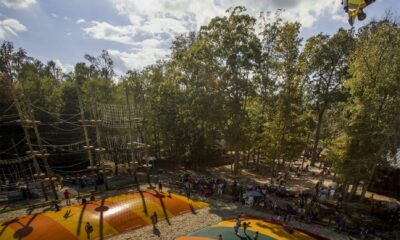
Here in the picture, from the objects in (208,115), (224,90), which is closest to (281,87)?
(224,90)

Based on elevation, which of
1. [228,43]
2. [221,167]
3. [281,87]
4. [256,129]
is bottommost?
[221,167]

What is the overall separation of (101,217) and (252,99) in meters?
21.6

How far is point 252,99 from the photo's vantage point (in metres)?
33.6

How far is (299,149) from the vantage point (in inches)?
1210

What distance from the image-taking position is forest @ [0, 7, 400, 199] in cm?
2231

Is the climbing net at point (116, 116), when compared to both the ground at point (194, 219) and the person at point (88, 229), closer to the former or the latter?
the ground at point (194, 219)

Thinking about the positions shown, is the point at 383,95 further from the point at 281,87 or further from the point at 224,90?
the point at 224,90

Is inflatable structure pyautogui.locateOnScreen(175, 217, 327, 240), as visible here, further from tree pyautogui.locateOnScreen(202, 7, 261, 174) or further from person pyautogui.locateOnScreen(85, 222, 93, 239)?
tree pyautogui.locateOnScreen(202, 7, 261, 174)

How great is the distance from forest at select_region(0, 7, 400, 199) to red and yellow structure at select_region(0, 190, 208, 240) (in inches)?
295

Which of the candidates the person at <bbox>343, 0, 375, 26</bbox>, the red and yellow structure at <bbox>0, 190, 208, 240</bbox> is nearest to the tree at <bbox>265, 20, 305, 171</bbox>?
the red and yellow structure at <bbox>0, 190, 208, 240</bbox>

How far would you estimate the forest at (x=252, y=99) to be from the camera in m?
22.3

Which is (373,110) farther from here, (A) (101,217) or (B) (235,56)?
(A) (101,217)

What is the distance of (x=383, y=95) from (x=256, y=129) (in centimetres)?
1560

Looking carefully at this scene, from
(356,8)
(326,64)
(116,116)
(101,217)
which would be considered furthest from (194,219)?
(326,64)
